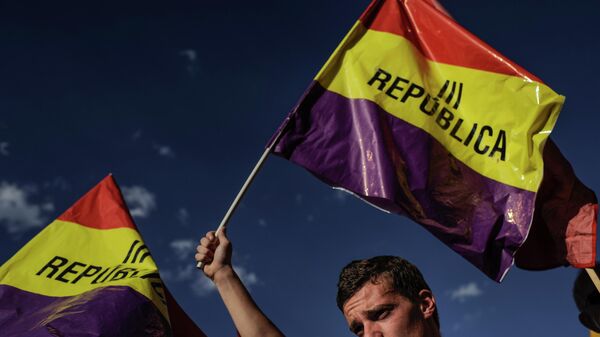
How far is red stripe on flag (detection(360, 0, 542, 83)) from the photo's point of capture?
5.41m

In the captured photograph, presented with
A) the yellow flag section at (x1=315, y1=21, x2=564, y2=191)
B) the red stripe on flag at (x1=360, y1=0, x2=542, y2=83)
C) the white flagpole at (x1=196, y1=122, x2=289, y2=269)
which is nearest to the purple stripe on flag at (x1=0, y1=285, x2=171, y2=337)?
the white flagpole at (x1=196, y1=122, x2=289, y2=269)

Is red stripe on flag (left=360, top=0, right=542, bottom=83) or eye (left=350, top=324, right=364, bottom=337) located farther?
red stripe on flag (left=360, top=0, right=542, bottom=83)

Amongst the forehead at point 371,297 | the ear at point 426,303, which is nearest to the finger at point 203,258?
the forehead at point 371,297

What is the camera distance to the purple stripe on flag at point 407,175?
15.4ft

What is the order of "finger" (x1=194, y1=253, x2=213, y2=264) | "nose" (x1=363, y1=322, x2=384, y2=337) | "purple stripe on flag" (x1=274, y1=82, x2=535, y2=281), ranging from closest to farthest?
"nose" (x1=363, y1=322, x2=384, y2=337)
"finger" (x1=194, y1=253, x2=213, y2=264)
"purple stripe on flag" (x1=274, y1=82, x2=535, y2=281)

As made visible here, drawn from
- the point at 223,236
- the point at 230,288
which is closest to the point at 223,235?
the point at 223,236

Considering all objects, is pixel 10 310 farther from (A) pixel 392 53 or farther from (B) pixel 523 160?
(B) pixel 523 160

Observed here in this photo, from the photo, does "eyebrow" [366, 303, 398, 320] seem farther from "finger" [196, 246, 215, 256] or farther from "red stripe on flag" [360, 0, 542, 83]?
"red stripe on flag" [360, 0, 542, 83]

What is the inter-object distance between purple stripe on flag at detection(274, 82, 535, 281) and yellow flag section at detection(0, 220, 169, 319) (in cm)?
191

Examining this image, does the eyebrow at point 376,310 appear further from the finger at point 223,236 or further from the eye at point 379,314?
the finger at point 223,236

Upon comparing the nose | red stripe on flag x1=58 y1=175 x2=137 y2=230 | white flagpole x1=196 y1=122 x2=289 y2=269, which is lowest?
the nose

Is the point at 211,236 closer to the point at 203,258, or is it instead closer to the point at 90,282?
the point at 203,258

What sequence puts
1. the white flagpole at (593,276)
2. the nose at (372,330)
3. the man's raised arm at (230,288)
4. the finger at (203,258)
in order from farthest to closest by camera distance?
the white flagpole at (593,276) → the finger at (203,258) → the man's raised arm at (230,288) → the nose at (372,330)

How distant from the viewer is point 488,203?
4820 millimetres
